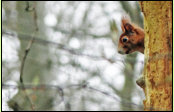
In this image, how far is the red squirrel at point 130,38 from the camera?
96.6 inches

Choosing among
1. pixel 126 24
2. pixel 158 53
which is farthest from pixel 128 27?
pixel 158 53

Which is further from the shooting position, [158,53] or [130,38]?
[130,38]

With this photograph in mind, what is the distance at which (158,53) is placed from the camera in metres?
1.75

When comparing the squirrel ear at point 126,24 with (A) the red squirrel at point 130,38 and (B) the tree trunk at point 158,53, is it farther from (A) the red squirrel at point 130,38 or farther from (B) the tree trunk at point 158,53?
(B) the tree trunk at point 158,53

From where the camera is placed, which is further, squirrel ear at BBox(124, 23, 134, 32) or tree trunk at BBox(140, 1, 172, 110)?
squirrel ear at BBox(124, 23, 134, 32)

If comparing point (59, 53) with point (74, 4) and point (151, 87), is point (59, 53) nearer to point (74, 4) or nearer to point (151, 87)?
point (74, 4)

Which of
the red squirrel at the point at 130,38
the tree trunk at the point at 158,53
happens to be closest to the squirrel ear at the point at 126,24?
the red squirrel at the point at 130,38

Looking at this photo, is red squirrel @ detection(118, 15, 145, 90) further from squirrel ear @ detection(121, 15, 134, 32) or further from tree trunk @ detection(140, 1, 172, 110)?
tree trunk @ detection(140, 1, 172, 110)

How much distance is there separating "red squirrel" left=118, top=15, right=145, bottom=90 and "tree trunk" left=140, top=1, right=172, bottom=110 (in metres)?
0.60

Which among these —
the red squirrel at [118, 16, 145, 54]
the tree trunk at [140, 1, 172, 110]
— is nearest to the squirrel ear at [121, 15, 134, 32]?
the red squirrel at [118, 16, 145, 54]

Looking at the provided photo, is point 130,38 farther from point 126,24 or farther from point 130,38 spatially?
point 126,24

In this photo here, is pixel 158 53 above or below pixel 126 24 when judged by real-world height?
below

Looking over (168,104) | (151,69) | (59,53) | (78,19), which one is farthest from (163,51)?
(78,19)

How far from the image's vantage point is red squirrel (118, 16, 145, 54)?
245 cm
